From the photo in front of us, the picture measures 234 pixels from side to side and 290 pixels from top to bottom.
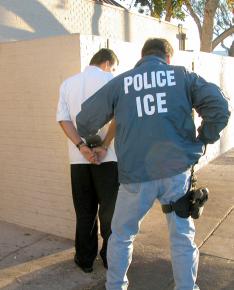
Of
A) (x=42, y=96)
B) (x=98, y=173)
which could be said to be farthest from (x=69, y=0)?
(x=98, y=173)

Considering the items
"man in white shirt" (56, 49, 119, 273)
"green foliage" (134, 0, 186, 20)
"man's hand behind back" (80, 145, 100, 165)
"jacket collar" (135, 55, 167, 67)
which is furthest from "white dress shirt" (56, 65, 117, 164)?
"green foliage" (134, 0, 186, 20)

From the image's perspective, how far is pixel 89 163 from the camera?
381 centimetres

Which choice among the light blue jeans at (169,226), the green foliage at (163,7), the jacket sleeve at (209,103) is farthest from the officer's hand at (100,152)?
the green foliage at (163,7)

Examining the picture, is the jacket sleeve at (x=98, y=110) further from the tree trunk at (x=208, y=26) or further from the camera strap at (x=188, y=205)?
the tree trunk at (x=208, y=26)

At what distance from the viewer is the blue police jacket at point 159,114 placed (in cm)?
295

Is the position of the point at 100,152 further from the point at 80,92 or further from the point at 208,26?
the point at 208,26

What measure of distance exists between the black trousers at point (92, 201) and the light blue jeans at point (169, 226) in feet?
2.02

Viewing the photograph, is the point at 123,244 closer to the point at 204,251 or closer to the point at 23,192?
the point at 204,251

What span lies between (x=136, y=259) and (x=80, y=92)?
1601mm

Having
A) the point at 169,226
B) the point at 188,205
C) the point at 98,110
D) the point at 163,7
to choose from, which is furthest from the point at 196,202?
the point at 163,7

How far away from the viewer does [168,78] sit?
296cm

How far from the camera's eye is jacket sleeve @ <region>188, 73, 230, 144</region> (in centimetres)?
295

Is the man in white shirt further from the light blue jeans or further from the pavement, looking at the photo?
the light blue jeans

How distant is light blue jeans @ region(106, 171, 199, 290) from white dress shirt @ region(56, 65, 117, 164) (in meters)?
0.73
